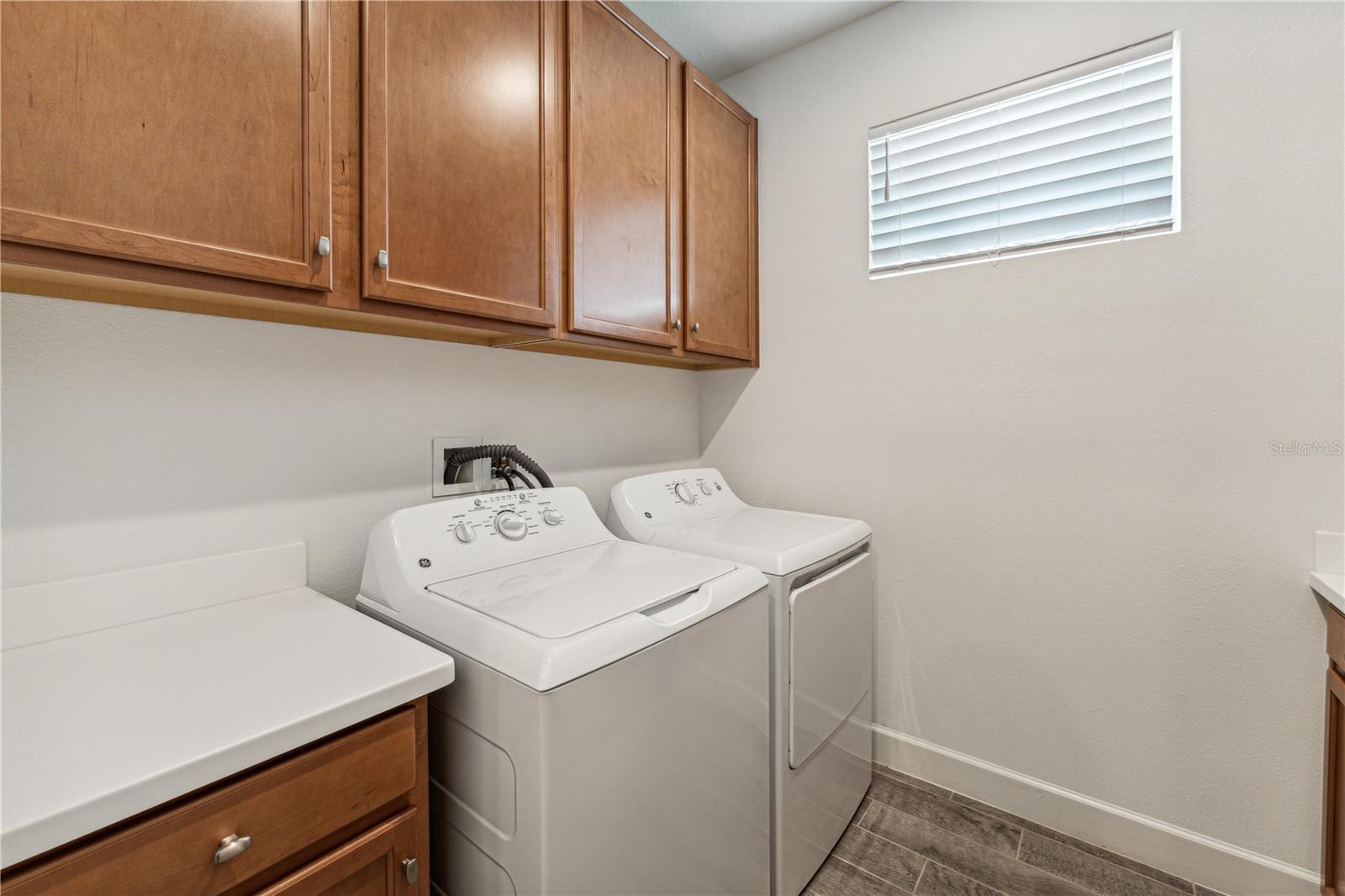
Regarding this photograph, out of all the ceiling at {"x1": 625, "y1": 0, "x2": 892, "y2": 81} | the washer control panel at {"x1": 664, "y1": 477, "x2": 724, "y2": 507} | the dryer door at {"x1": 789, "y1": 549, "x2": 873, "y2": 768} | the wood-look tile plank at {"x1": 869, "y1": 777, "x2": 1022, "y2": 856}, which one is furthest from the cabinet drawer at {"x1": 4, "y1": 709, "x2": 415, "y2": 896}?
the ceiling at {"x1": 625, "y1": 0, "x2": 892, "y2": 81}

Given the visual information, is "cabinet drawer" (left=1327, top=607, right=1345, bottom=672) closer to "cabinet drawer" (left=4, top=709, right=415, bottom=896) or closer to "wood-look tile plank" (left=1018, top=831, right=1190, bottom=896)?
"wood-look tile plank" (left=1018, top=831, right=1190, bottom=896)

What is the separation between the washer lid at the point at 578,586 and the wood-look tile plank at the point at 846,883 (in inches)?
38.2

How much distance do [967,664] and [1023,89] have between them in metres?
1.84

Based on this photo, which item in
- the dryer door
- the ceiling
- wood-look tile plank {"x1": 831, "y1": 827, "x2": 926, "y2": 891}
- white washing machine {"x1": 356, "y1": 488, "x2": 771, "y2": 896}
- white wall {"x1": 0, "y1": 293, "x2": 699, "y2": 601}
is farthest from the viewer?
the ceiling

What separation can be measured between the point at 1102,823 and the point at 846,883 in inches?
31.2

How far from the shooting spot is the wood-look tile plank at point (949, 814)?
168cm

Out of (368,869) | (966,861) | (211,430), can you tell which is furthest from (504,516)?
(966,861)

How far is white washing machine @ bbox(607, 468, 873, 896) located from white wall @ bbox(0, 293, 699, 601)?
59cm

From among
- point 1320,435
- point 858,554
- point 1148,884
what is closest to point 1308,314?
point 1320,435

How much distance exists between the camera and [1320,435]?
137cm

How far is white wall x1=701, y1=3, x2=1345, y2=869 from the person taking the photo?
1396 millimetres

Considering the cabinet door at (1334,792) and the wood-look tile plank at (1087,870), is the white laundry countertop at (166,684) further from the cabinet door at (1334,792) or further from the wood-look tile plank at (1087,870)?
the cabinet door at (1334,792)

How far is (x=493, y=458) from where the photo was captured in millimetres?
1610

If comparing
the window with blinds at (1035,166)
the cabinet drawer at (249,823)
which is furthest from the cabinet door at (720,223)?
the cabinet drawer at (249,823)
